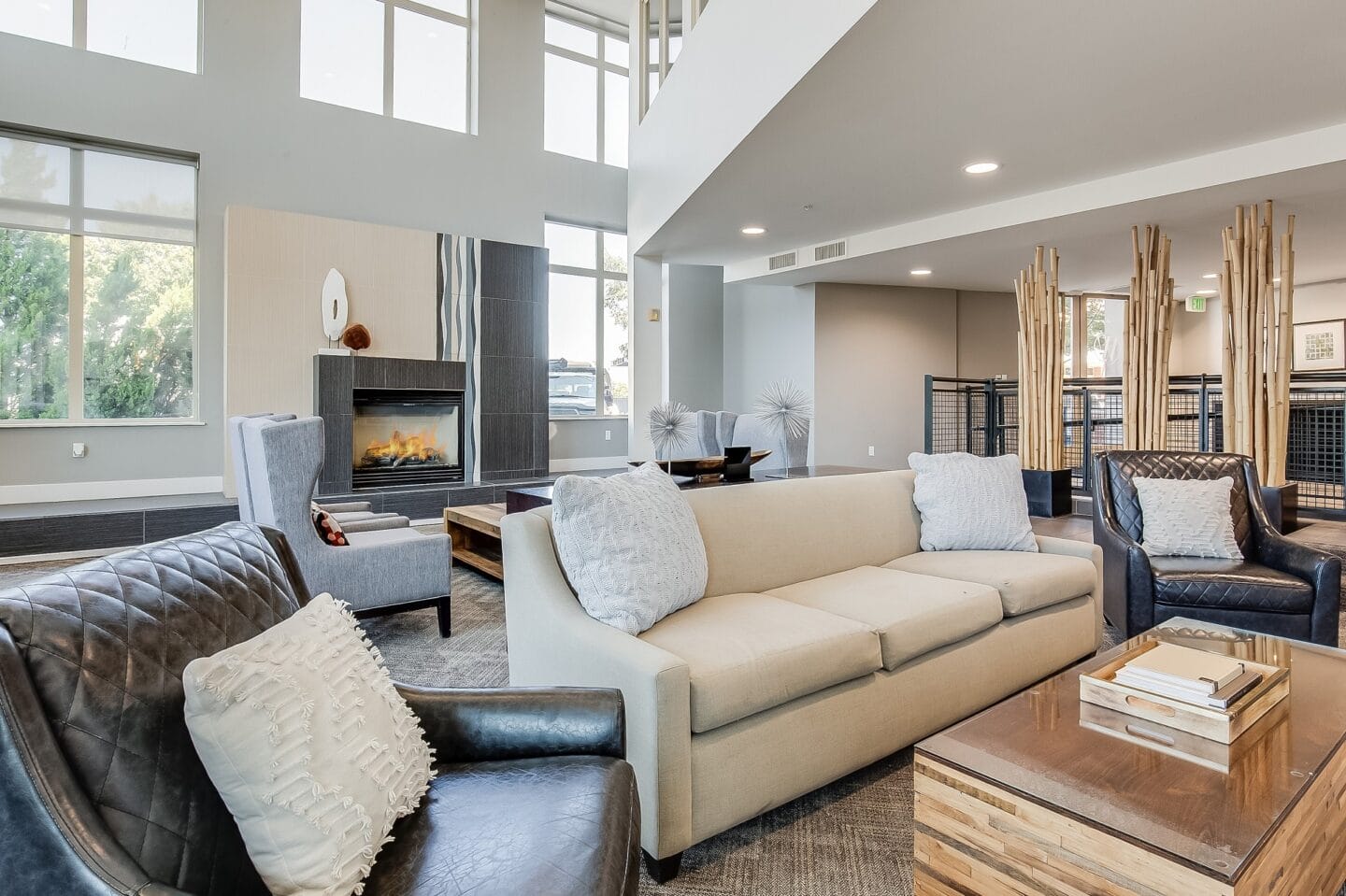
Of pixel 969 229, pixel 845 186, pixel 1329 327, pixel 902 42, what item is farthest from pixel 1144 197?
pixel 1329 327

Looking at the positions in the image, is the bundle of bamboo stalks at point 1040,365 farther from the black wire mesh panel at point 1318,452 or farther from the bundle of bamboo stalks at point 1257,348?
the black wire mesh panel at point 1318,452

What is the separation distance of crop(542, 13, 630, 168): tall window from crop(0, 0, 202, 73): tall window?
11.1 feet

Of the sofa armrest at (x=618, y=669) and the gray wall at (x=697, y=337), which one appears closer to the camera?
the sofa armrest at (x=618, y=669)

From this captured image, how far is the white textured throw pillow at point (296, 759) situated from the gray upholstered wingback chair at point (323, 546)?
2.06 metres

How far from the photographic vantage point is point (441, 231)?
7.31 metres

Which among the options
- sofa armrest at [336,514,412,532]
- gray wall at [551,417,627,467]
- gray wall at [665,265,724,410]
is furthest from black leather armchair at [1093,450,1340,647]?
gray wall at [665,265,724,410]

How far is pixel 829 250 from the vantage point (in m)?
7.12

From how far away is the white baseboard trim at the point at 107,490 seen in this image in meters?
5.54

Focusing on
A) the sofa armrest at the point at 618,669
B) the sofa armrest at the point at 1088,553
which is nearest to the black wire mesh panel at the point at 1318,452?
the sofa armrest at the point at 1088,553

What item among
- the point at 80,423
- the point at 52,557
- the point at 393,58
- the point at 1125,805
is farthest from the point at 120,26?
the point at 1125,805

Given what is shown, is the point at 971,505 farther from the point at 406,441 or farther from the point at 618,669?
the point at 406,441

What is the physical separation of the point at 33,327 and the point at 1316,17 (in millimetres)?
7864

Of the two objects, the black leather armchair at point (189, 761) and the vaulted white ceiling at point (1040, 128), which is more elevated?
the vaulted white ceiling at point (1040, 128)

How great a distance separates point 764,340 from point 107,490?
22.5ft
